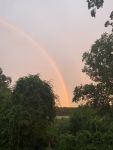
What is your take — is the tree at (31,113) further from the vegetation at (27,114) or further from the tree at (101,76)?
the tree at (101,76)

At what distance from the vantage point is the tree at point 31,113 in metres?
31.5

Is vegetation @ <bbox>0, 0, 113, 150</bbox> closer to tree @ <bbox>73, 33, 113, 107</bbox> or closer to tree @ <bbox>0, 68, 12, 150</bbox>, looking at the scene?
tree @ <bbox>0, 68, 12, 150</bbox>

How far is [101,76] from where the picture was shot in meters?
50.8

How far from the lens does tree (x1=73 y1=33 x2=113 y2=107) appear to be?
50125 millimetres

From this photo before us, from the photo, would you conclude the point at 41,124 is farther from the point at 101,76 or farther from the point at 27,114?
the point at 101,76

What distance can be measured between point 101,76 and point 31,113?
1986 cm

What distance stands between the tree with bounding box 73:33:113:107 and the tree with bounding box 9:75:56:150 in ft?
54.7

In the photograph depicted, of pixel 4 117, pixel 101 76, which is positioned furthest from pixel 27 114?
pixel 101 76

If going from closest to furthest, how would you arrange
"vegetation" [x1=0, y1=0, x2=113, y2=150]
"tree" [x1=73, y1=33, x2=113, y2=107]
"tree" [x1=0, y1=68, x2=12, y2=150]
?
1. "vegetation" [x1=0, y1=0, x2=113, y2=150]
2. "tree" [x1=0, y1=68, x2=12, y2=150]
3. "tree" [x1=73, y1=33, x2=113, y2=107]

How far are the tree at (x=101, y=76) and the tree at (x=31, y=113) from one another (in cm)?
1666

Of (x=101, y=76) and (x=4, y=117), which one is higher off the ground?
(x=101, y=76)

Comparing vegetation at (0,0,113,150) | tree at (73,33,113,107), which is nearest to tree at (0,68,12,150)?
vegetation at (0,0,113,150)

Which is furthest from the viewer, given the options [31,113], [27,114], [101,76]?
[101,76]

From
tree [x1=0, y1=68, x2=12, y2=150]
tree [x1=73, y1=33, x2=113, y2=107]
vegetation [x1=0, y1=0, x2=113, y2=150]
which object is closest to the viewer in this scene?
vegetation [x1=0, y1=0, x2=113, y2=150]
